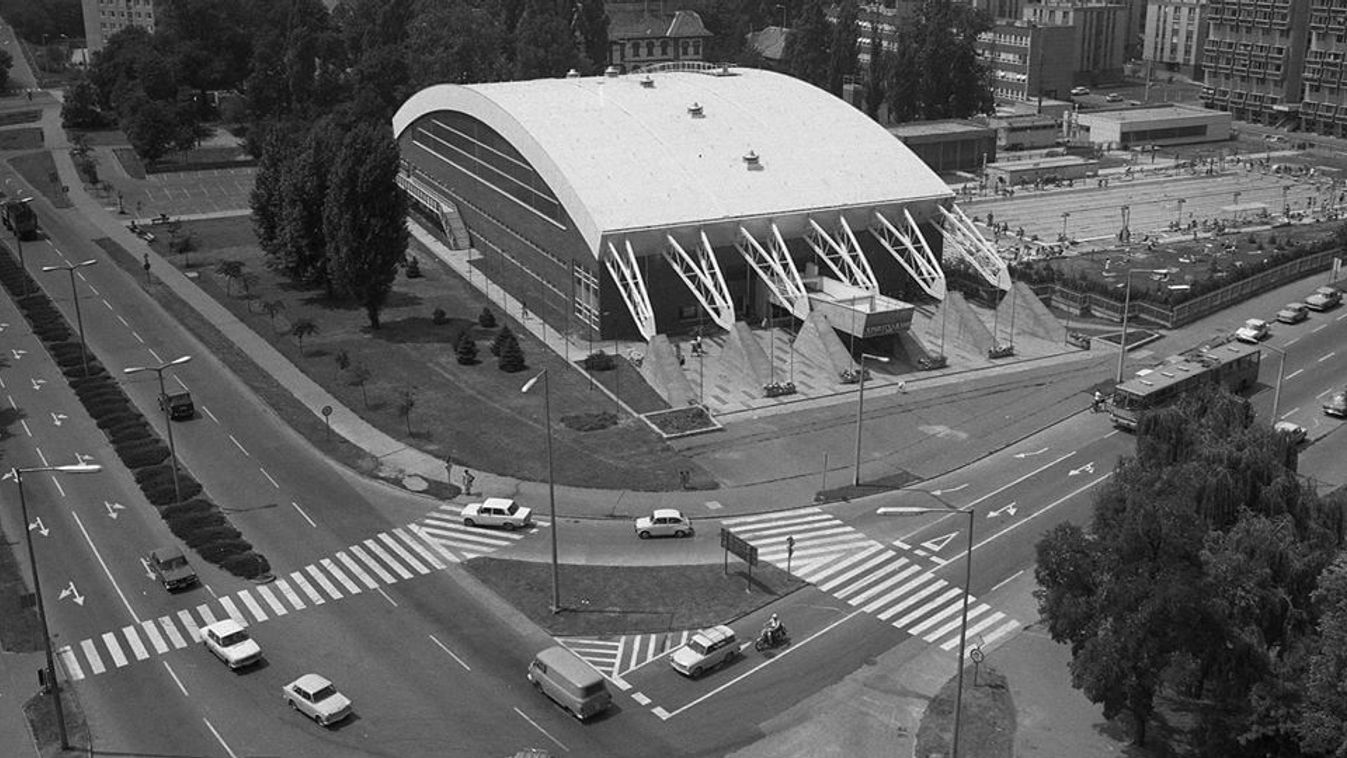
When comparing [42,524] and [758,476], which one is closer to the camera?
[42,524]

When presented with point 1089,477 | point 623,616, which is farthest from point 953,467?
point 623,616

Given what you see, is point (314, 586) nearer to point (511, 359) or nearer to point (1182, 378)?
point (511, 359)

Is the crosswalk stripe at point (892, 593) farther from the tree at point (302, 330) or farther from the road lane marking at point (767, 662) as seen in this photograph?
the tree at point (302, 330)

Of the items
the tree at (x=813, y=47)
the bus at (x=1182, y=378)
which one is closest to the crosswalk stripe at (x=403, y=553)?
the bus at (x=1182, y=378)

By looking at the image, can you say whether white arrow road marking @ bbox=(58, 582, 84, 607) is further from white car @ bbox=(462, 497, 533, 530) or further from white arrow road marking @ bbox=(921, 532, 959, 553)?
white arrow road marking @ bbox=(921, 532, 959, 553)

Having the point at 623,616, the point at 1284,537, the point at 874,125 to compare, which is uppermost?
the point at 874,125

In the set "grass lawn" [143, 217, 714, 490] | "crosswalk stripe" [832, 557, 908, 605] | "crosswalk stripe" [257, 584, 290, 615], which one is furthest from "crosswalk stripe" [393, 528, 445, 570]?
"crosswalk stripe" [832, 557, 908, 605]

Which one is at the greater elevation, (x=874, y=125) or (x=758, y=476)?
(x=874, y=125)

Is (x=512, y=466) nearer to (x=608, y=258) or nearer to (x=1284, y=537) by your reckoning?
(x=608, y=258)

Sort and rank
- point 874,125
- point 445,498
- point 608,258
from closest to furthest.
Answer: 1. point 445,498
2. point 608,258
3. point 874,125
